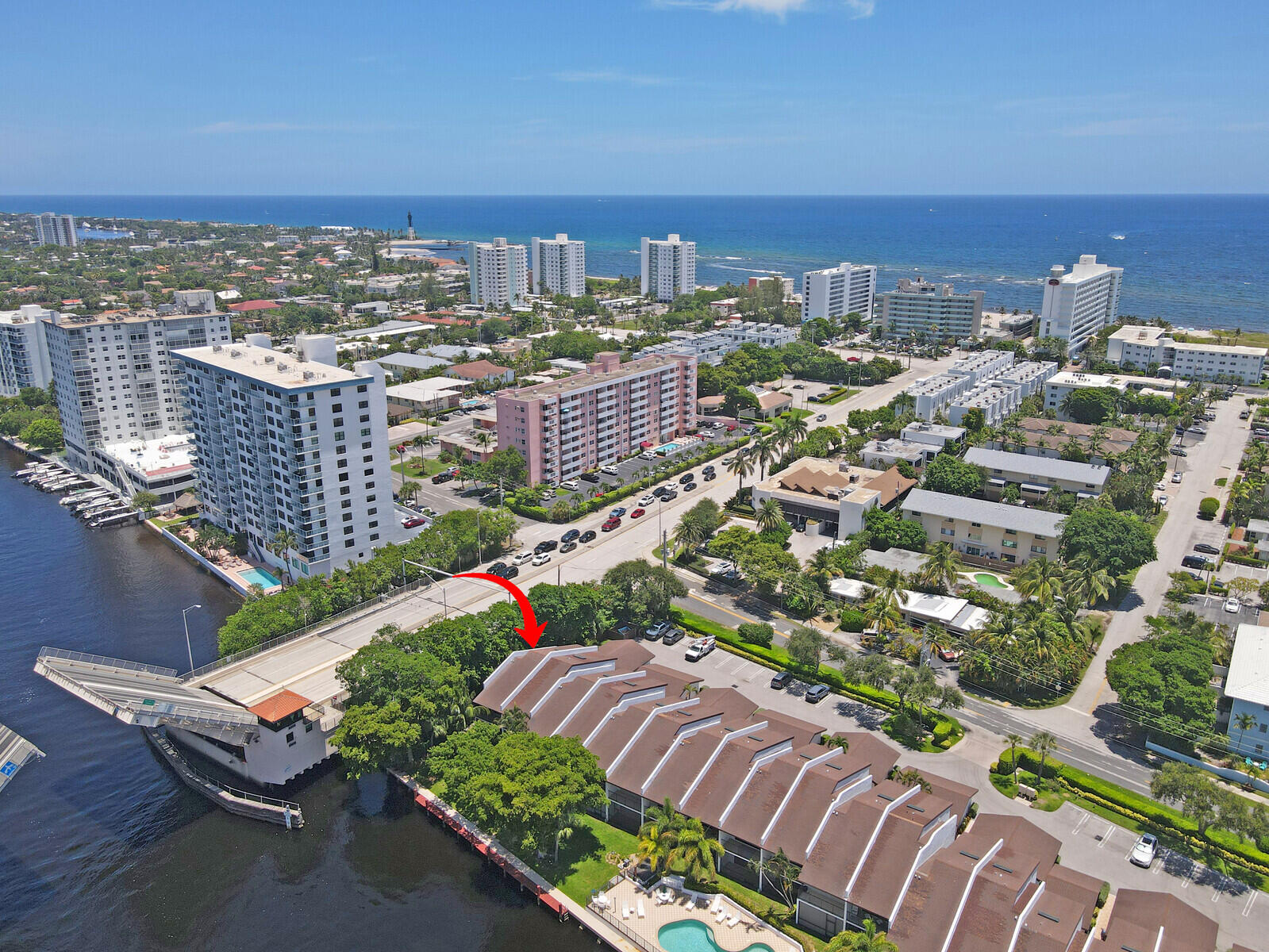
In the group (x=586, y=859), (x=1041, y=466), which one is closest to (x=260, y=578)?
(x=586, y=859)

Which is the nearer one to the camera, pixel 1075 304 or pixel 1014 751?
pixel 1014 751

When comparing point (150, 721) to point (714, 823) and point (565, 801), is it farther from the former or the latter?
point (714, 823)

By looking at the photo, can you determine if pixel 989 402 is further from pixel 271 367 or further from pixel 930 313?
pixel 271 367

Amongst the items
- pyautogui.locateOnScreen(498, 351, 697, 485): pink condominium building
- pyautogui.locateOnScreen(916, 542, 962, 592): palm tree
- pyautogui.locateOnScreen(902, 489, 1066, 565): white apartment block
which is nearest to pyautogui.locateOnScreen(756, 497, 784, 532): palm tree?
pyautogui.locateOnScreen(902, 489, 1066, 565): white apartment block

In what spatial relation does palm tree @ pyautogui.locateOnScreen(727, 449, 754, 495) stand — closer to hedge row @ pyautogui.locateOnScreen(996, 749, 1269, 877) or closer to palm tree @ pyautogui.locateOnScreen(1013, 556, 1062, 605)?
palm tree @ pyautogui.locateOnScreen(1013, 556, 1062, 605)

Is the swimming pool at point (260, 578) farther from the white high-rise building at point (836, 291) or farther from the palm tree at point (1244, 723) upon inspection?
the white high-rise building at point (836, 291)
